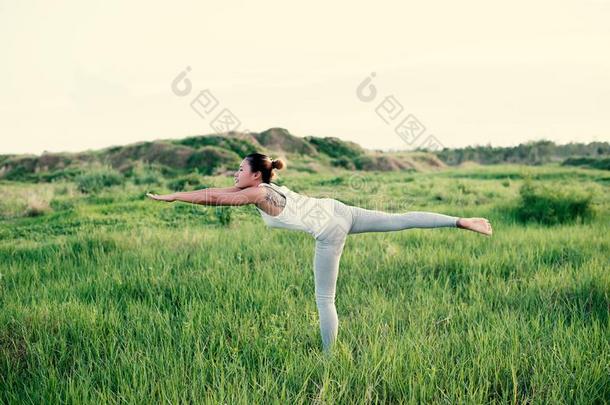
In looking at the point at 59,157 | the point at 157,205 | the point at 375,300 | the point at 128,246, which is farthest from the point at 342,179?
the point at 59,157

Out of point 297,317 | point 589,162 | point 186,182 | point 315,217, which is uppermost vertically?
point 589,162

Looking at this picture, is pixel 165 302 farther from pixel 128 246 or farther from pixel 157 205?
pixel 157 205

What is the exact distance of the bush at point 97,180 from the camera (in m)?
18.3

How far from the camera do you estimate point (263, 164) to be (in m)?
3.70

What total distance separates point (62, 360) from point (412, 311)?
297 cm

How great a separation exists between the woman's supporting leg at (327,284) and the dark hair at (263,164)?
652 millimetres

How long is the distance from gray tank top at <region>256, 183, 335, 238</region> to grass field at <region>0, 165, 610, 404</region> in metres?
0.89

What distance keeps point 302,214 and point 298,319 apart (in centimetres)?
111

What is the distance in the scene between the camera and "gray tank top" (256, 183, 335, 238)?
3.63 metres

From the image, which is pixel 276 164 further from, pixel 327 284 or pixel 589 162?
pixel 589 162

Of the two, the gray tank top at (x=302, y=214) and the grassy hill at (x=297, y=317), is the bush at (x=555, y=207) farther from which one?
the gray tank top at (x=302, y=214)

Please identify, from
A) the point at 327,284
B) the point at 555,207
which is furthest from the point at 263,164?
the point at 555,207

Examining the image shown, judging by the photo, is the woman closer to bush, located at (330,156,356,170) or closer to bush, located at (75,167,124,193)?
bush, located at (75,167,124,193)

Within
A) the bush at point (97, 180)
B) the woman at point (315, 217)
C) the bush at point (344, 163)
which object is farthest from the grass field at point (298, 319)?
the bush at point (344, 163)
